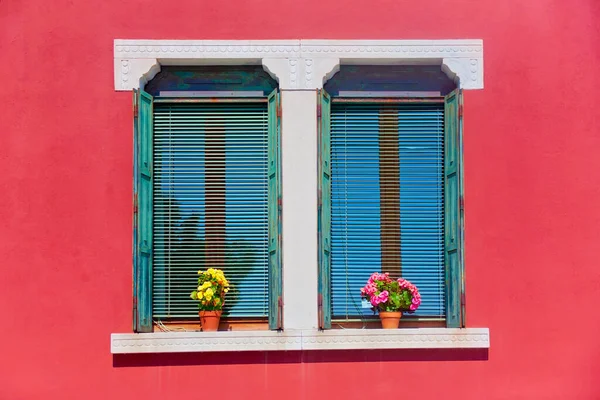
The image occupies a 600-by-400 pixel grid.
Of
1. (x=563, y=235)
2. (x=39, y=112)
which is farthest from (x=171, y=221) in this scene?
(x=563, y=235)

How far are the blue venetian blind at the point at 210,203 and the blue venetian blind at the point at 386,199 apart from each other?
0.57 meters

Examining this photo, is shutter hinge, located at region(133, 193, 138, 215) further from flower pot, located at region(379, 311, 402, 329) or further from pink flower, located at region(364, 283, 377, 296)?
flower pot, located at region(379, 311, 402, 329)

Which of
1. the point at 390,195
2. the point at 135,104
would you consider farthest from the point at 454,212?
the point at 135,104

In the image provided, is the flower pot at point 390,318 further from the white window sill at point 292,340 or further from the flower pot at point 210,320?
the flower pot at point 210,320

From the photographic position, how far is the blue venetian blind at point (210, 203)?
6711mm

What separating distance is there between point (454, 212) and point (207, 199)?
1827 mm

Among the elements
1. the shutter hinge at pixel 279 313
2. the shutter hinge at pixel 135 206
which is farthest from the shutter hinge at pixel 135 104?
the shutter hinge at pixel 279 313

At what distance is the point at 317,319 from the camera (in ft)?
21.5

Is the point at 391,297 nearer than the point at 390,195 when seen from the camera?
Yes

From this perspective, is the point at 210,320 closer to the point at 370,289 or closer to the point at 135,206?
the point at 135,206

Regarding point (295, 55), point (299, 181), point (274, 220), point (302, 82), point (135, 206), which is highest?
point (295, 55)

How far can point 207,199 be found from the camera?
6.79m

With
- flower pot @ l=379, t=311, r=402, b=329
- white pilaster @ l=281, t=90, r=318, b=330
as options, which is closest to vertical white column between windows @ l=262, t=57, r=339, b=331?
white pilaster @ l=281, t=90, r=318, b=330

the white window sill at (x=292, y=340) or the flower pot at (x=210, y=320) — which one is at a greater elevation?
the flower pot at (x=210, y=320)
